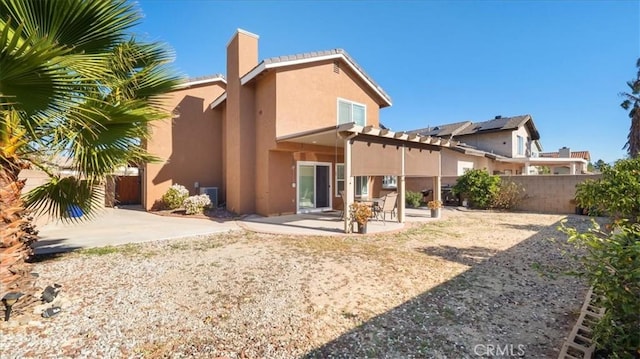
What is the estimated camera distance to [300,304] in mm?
4184

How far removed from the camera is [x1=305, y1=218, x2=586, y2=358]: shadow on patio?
309cm

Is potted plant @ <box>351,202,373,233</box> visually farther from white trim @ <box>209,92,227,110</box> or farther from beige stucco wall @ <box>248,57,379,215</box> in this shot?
white trim @ <box>209,92,227,110</box>

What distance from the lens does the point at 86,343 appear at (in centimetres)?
321

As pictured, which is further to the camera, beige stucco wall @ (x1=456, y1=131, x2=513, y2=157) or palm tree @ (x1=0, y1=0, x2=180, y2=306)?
beige stucco wall @ (x1=456, y1=131, x2=513, y2=157)

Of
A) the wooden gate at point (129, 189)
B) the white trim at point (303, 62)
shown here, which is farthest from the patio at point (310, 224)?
the wooden gate at point (129, 189)

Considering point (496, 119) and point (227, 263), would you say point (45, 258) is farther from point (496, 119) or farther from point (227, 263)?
point (496, 119)

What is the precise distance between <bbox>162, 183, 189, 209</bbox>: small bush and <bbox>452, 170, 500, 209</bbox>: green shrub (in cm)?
1521

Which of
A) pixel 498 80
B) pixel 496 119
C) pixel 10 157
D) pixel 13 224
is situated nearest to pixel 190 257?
pixel 13 224

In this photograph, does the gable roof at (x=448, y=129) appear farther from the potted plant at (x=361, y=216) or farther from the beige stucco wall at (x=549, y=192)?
the potted plant at (x=361, y=216)

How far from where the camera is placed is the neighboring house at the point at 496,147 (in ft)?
63.7

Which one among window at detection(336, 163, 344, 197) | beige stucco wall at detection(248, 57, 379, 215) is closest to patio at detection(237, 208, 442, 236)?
beige stucco wall at detection(248, 57, 379, 215)

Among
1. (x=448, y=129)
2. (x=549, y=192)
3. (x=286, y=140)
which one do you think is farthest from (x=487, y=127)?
(x=286, y=140)

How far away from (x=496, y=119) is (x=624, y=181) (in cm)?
2581

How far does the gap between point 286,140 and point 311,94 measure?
2.77 m
